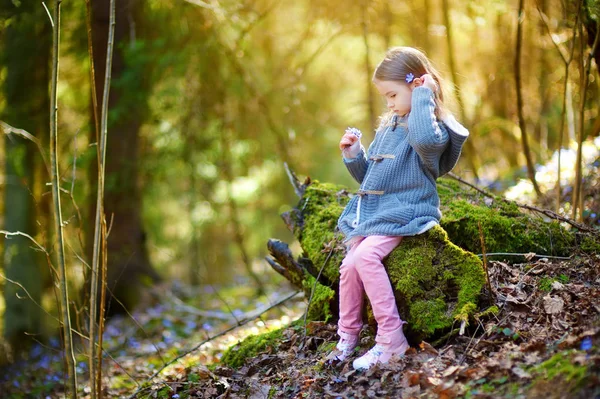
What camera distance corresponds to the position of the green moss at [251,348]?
4156mm

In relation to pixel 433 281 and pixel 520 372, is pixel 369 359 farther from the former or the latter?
pixel 520 372

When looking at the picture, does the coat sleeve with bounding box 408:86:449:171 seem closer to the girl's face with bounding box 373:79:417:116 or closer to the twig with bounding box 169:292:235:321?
the girl's face with bounding box 373:79:417:116

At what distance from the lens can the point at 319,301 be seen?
4109mm

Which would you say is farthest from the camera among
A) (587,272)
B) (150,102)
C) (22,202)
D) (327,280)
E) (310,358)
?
(22,202)

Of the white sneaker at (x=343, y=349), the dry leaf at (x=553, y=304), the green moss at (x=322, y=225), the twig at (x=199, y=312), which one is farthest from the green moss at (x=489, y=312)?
the twig at (x=199, y=312)

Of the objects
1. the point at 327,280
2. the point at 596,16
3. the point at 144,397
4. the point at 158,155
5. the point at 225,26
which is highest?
the point at 225,26

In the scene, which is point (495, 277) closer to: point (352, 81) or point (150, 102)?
point (150, 102)

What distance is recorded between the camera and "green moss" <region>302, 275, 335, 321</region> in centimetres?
405

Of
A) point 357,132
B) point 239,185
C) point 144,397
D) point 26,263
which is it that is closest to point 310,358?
point 144,397

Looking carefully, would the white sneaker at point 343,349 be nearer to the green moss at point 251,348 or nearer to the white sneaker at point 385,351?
the white sneaker at point 385,351

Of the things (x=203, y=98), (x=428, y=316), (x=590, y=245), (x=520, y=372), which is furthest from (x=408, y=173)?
(x=203, y=98)

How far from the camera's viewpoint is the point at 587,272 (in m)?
3.50

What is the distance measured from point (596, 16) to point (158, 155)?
23.2ft

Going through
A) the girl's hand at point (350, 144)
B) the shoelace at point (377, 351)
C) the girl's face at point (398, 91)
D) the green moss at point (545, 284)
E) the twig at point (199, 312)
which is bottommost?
the twig at point (199, 312)
